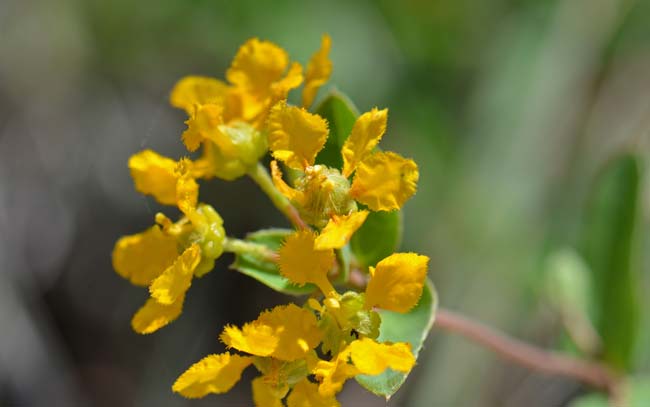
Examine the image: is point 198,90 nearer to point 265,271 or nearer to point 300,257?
point 265,271

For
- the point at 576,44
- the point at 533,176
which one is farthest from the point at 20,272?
the point at 576,44

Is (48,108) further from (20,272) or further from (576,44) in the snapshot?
(576,44)

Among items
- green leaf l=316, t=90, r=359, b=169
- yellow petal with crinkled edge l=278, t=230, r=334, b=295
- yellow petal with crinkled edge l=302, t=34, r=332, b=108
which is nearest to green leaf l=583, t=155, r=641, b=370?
green leaf l=316, t=90, r=359, b=169

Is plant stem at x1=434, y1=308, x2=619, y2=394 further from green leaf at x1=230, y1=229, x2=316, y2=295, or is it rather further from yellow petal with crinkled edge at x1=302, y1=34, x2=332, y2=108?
yellow petal with crinkled edge at x1=302, y1=34, x2=332, y2=108

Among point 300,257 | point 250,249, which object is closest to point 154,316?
point 250,249

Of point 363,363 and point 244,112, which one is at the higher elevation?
point 244,112

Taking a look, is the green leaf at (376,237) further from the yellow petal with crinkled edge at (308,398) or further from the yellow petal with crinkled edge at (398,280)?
the yellow petal with crinkled edge at (308,398)
